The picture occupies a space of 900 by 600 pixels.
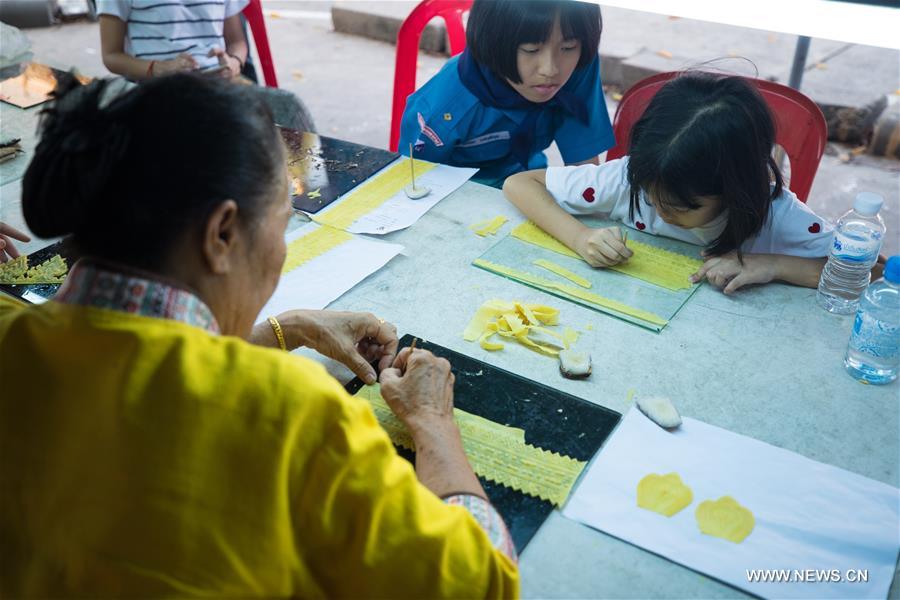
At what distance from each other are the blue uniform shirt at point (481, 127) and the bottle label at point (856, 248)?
104cm

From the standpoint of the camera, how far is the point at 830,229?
185 cm

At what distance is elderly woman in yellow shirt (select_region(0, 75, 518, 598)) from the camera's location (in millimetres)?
792

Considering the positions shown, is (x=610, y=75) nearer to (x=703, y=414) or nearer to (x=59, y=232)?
(x=703, y=414)

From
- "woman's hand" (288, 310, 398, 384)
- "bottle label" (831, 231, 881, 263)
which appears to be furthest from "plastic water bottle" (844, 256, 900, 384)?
"woman's hand" (288, 310, 398, 384)

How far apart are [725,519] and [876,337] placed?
57 cm

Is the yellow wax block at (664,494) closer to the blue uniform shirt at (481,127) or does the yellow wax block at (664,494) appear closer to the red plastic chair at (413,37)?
the blue uniform shirt at (481,127)

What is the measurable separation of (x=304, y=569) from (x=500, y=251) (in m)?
1.19

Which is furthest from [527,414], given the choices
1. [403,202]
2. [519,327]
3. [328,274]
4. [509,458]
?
Answer: [403,202]

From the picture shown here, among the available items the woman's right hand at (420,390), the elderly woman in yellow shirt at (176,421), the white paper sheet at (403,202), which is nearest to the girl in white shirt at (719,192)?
the white paper sheet at (403,202)

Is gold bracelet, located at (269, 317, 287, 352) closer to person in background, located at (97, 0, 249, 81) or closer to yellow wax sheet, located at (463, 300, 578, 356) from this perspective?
yellow wax sheet, located at (463, 300, 578, 356)

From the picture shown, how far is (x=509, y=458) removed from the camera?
1296 mm

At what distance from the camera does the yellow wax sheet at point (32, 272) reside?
1.78 metres

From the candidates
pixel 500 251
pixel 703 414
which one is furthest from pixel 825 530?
pixel 500 251

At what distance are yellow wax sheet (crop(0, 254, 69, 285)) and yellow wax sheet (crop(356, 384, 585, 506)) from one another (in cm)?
95
